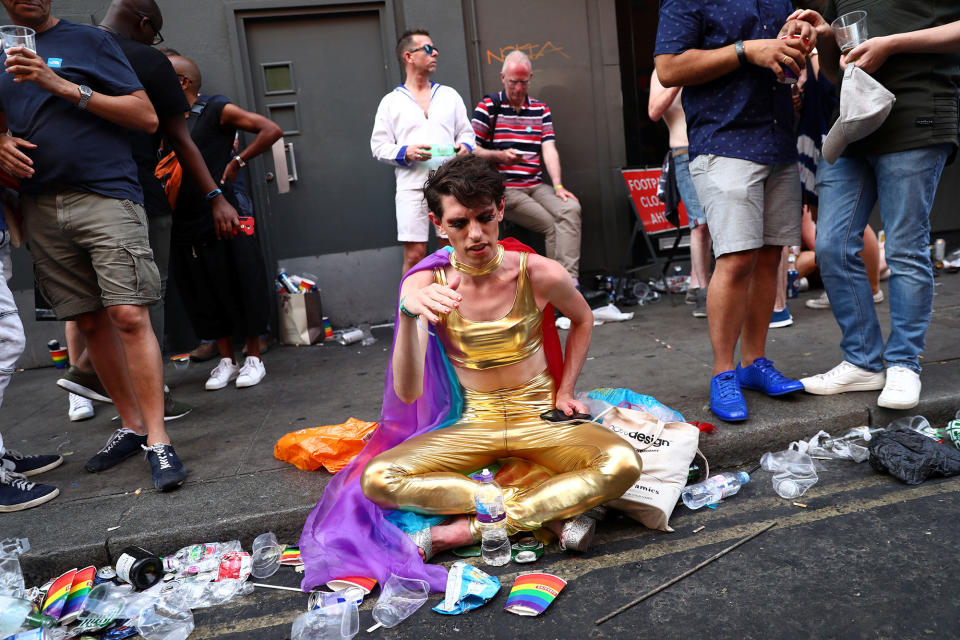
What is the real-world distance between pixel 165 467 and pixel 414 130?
3.28m

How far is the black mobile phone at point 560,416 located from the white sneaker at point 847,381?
4.65 feet

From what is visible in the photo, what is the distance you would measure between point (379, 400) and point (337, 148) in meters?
3.27

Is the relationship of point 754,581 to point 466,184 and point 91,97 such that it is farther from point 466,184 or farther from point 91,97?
point 91,97

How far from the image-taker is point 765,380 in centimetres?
355

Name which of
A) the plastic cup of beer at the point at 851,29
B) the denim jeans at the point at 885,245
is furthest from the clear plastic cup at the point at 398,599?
the plastic cup of beer at the point at 851,29

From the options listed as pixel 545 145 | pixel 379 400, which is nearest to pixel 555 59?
pixel 545 145

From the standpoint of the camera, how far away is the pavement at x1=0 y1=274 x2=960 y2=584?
2.84m

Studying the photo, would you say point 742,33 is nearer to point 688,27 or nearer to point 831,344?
point 688,27

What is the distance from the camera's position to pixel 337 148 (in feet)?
21.5

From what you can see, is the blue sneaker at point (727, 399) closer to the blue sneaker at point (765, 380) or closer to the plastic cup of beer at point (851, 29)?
the blue sneaker at point (765, 380)

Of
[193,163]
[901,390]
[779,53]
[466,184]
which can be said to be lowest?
[901,390]

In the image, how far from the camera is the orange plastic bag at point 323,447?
319 cm

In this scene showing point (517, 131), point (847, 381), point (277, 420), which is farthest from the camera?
point (517, 131)

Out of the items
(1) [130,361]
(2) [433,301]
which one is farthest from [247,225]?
(2) [433,301]
